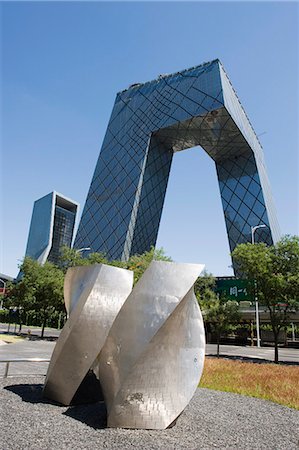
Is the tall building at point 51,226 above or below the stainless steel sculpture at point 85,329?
above

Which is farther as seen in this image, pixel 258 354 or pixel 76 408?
pixel 258 354

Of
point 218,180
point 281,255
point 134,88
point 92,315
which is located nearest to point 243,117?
point 218,180

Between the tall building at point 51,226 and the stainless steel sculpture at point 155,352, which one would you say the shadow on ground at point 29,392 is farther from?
the tall building at point 51,226

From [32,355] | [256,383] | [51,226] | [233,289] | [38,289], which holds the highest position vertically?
[51,226]

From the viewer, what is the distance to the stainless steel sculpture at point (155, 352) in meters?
6.16

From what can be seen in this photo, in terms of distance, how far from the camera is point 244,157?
61.1 meters

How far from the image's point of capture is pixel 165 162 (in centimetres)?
6550

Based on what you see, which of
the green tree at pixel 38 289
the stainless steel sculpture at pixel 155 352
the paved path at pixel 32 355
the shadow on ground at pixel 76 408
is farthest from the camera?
the green tree at pixel 38 289

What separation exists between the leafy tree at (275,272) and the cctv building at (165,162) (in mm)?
31330

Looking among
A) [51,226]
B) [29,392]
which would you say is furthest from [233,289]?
[51,226]

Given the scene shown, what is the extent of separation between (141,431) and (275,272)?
62.6 feet

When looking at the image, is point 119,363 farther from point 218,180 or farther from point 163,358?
point 218,180

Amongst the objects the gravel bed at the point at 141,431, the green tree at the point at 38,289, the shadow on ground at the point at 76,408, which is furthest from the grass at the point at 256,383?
the green tree at the point at 38,289

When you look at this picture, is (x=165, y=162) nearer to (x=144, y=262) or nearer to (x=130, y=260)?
(x=130, y=260)
